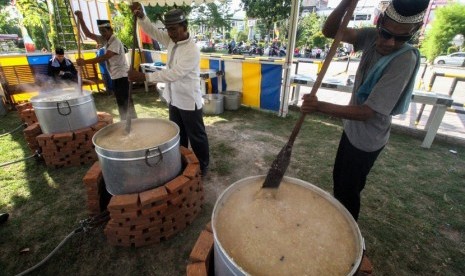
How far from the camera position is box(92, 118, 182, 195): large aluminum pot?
2.21m

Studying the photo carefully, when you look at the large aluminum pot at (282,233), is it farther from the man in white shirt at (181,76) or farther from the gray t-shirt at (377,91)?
the man in white shirt at (181,76)

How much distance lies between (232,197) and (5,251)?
2598 mm

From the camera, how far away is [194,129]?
3.31m

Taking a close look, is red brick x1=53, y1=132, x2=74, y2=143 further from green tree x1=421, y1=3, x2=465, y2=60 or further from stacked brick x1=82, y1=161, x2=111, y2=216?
green tree x1=421, y1=3, x2=465, y2=60

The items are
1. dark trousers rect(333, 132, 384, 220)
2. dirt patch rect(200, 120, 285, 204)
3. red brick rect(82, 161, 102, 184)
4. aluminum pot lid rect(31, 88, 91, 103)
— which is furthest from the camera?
aluminum pot lid rect(31, 88, 91, 103)

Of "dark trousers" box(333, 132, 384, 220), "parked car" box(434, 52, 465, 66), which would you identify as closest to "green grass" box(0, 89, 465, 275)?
"dark trousers" box(333, 132, 384, 220)

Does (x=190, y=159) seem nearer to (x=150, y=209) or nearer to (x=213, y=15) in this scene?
(x=150, y=209)

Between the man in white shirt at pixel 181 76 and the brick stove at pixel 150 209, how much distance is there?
2.14ft

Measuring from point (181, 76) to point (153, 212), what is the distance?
63.1 inches

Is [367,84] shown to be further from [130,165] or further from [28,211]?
[28,211]

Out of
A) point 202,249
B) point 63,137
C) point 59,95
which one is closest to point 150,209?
point 202,249

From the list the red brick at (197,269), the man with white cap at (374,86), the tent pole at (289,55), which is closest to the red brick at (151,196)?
the red brick at (197,269)

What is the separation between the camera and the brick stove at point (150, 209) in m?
2.29

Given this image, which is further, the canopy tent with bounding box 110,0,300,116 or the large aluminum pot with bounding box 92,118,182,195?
the canopy tent with bounding box 110,0,300,116
